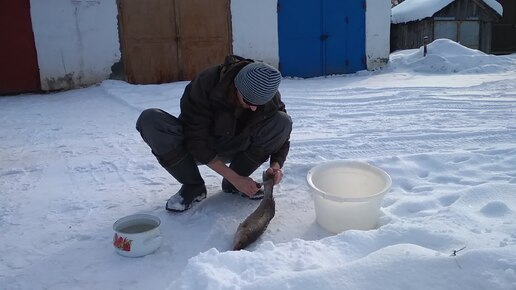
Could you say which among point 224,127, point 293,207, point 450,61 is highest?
point 224,127

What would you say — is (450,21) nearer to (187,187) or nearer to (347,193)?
(347,193)

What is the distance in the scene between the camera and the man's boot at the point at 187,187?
233 cm

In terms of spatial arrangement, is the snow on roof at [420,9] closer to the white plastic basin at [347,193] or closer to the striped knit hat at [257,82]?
the white plastic basin at [347,193]

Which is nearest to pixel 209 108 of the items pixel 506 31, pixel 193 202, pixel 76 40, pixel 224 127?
pixel 224 127

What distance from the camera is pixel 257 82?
1.92 m

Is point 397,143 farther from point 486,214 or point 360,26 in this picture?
point 360,26

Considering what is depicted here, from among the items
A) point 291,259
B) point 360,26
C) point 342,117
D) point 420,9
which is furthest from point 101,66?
point 420,9

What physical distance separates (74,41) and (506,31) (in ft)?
51.8

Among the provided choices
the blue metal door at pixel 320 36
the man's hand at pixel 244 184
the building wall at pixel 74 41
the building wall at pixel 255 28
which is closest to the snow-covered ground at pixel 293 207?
the man's hand at pixel 244 184

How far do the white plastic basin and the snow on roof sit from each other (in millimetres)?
13162

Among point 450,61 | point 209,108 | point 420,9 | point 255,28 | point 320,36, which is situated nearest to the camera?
point 209,108

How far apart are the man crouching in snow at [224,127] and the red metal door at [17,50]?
5.75 metres

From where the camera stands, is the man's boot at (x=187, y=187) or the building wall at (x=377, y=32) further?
the building wall at (x=377, y=32)

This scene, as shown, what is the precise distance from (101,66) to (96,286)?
6193 mm
